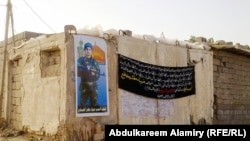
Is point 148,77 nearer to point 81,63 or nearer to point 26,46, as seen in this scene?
point 81,63

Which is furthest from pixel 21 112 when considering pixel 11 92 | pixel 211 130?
pixel 211 130

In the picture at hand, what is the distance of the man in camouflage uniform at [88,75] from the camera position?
658 cm

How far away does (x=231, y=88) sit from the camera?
10.3 metres

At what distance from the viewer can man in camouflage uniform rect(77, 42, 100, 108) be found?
6.58 m

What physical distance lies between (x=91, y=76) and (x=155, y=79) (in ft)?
5.96

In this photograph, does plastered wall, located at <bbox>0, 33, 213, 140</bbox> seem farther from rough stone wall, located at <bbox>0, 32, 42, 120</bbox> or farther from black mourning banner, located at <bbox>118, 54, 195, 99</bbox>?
black mourning banner, located at <bbox>118, 54, 195, 99</bbox>

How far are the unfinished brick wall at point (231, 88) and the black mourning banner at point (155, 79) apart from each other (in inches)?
51.8

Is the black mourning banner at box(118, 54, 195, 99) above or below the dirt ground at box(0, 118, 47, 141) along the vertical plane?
above

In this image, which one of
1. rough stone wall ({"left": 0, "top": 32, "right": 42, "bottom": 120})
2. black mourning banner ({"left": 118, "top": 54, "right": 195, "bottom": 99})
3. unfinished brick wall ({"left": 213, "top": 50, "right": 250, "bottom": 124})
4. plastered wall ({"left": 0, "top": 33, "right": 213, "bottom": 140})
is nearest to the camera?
plastered wall ({"left": 0, "top": 33, "right": 213, "bottom": 140})

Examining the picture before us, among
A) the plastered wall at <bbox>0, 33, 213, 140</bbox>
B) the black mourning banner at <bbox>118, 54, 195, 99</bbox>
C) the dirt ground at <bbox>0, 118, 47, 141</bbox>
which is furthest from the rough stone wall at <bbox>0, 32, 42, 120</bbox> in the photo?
the black mourning banner at <bbox>118, 54, 195, 99</bbox>

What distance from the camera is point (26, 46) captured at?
8125 millimetres

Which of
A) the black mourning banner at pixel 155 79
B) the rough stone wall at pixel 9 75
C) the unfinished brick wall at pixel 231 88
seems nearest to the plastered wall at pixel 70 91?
the rough stone wall at pixel 9 75

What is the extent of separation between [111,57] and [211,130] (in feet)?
9.18

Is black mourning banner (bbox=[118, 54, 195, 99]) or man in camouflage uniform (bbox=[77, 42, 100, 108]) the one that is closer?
man in camouflage uniform (bbox=[77, 42, 100, 108])
